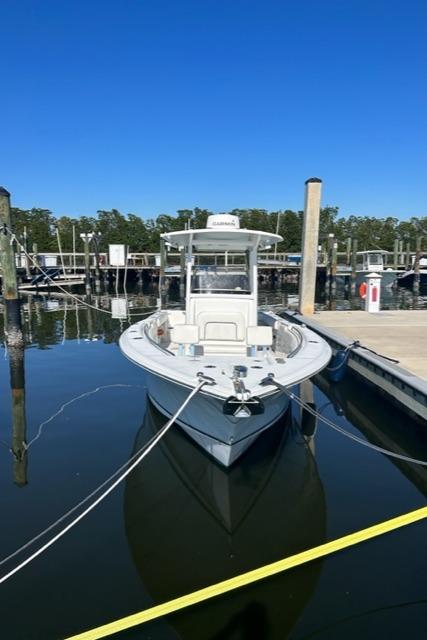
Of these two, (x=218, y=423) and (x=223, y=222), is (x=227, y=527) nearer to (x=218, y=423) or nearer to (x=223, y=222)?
(x=218, y=423)

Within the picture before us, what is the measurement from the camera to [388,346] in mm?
9945

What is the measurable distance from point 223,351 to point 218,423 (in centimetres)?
259

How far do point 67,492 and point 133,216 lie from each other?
64319 millimetres

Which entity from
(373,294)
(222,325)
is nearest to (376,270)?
(373,294)

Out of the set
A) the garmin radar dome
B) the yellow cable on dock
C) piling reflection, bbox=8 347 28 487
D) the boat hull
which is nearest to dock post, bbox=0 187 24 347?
piling reflection, bbox=8 347 28 487

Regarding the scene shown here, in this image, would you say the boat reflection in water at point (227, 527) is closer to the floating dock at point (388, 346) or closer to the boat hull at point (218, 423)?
the boat hull at point (218, 423)

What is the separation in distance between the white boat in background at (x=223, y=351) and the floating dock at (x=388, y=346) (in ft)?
4.22

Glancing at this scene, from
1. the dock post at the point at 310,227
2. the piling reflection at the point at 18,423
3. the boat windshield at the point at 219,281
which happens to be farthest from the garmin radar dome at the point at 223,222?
the dock post at the point at 310,227

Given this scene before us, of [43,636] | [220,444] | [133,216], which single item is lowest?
[43,636]

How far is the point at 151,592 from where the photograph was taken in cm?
392

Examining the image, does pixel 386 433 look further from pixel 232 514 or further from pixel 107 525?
pixel 107 525

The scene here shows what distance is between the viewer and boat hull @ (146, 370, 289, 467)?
5.32 metres

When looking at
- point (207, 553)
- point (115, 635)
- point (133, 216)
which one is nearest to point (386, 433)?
point (207, 553)

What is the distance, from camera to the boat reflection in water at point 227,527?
3.69 m
